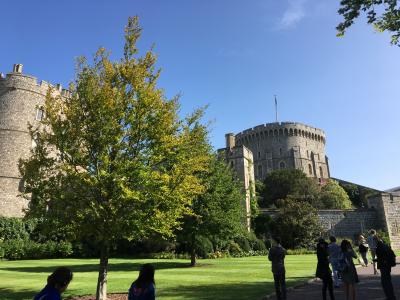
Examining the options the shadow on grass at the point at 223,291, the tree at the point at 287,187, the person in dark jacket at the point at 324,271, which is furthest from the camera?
the tree at the point at 287,187

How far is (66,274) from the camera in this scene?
13.8 feet

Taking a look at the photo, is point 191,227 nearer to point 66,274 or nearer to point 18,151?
point 66,274

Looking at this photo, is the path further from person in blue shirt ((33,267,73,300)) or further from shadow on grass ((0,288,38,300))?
person in blue shirt ((33,267,73,300))

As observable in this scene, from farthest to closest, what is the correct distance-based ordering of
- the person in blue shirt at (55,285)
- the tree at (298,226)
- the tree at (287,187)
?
the tree at (287,187) → the tree at (298,226) → the person in blue shirt at (55,285)

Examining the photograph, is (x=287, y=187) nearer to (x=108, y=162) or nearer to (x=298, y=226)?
(x=298, y=226)

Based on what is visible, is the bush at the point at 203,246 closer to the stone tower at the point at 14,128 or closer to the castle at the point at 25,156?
the castle at the point at 25,156

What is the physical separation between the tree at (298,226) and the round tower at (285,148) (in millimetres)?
38970

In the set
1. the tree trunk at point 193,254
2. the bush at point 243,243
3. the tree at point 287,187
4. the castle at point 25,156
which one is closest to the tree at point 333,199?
the tree at point 287,187

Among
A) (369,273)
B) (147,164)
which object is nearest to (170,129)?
(147,164)

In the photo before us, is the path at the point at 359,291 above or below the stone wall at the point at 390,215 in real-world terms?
below

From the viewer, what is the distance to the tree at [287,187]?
188ft

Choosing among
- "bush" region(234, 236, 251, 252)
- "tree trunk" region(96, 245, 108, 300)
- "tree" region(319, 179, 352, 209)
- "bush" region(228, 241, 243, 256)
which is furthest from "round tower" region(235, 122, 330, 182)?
"tree trunk" region(96, 245, 108, 300)

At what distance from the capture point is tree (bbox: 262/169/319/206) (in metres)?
57.4

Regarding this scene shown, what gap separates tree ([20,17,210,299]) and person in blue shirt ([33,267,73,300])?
5273 millimetres
